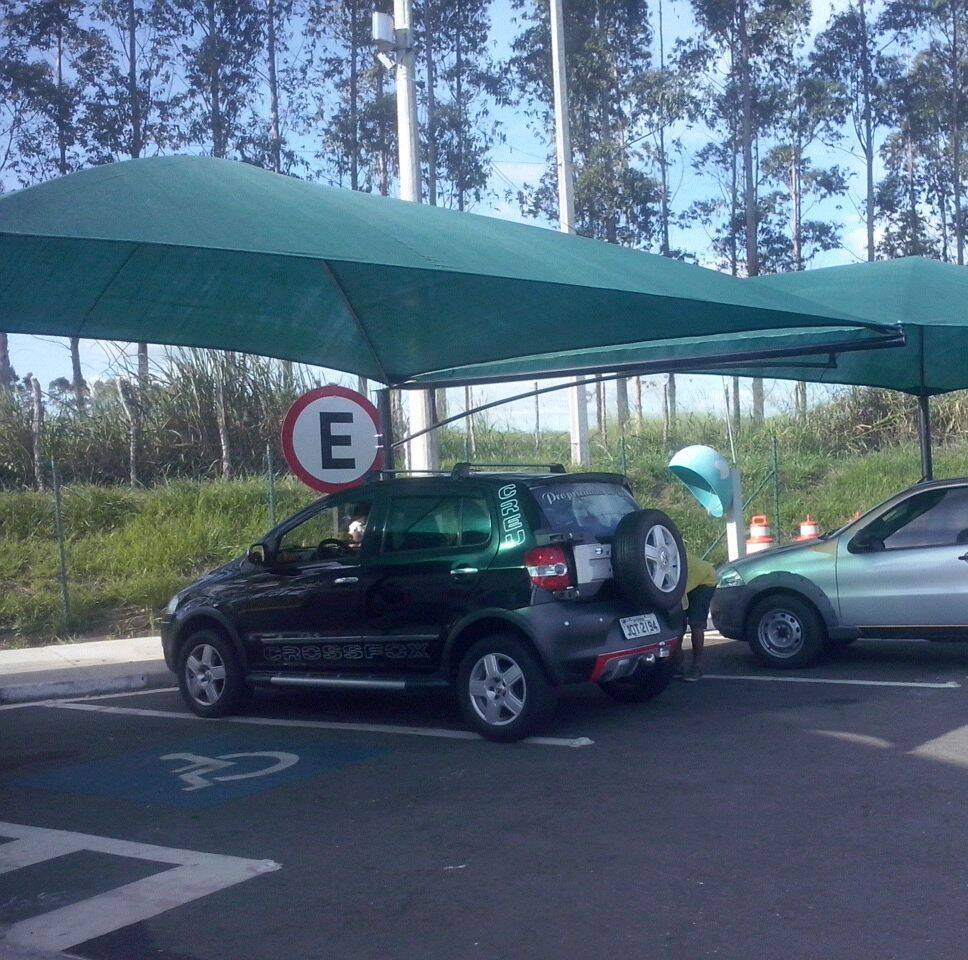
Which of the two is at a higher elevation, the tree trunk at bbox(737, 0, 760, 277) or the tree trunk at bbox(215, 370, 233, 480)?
the tree trunk at bbox(737, 0, 760, 277)

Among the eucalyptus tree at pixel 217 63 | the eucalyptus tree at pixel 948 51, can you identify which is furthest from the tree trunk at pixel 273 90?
the eucalyptus tree at pixel 948 51

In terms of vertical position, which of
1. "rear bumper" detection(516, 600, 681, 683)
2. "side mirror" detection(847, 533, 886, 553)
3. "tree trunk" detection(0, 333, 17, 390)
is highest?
"tree trunk" detection(0, 333, 17, 390)

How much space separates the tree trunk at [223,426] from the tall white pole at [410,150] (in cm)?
676

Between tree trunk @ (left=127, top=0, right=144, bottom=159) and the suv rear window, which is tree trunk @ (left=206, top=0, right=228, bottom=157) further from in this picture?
the suv rear window

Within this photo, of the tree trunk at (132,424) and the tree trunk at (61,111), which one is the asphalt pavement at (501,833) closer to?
the tree trunk at (132,424)

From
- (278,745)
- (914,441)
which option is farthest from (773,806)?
(914,441)

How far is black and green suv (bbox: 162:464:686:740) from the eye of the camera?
305 inches

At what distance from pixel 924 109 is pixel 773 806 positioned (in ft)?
117

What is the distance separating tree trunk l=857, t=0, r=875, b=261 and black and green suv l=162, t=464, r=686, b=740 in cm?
3212

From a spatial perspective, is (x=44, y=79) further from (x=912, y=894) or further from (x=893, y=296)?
(x=912, y=894)

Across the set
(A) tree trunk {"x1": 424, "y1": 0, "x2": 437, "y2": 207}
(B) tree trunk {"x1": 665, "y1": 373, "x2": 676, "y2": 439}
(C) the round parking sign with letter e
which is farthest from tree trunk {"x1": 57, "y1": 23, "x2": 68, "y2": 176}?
(C) the round parking sign with letter e

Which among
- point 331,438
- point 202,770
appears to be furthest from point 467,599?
point 331,438

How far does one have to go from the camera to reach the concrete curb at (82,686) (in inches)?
424

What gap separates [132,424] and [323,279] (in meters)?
11.3
